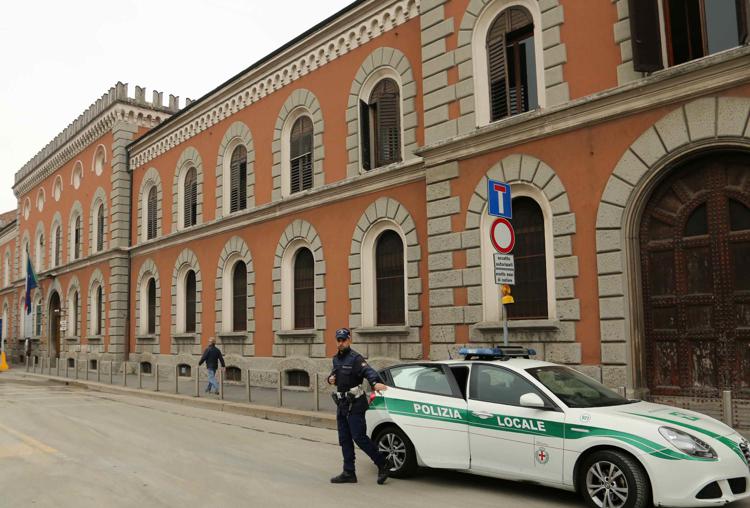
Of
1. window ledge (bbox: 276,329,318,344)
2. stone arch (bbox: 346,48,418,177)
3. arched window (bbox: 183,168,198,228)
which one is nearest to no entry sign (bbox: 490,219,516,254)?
stone arch (bbox: 346,48,418,177)

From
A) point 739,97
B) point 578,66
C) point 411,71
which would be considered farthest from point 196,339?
point 739,97

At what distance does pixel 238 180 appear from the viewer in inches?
934

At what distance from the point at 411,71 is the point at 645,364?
927cm

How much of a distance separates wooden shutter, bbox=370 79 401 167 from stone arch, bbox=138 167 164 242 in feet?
45.3

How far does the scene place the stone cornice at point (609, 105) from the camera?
10.7m

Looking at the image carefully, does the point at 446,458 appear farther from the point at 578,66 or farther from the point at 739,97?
the point at 578,66

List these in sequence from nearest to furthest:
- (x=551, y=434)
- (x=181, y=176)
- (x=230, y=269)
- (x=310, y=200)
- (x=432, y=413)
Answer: (x=551, y=434) → (x=432, y=413) → (x=310, y=200) → (x=230, y=269) → (x=181, y=176)

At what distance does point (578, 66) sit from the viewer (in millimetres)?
12766

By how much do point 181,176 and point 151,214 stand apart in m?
3.87

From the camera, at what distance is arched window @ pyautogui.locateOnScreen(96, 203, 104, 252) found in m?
33.3

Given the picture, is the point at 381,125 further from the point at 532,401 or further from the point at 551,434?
the point at 551,434

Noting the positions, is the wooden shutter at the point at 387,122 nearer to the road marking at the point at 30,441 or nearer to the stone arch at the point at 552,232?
the stone arch at the point at 552,232

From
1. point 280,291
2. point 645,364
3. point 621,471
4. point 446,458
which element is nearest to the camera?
point 621,471

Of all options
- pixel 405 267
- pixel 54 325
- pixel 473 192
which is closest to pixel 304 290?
pixel 405 267
